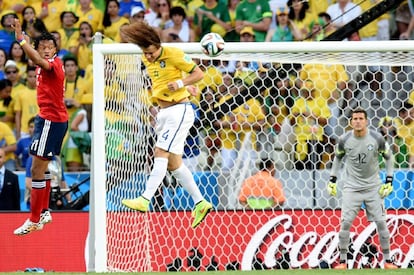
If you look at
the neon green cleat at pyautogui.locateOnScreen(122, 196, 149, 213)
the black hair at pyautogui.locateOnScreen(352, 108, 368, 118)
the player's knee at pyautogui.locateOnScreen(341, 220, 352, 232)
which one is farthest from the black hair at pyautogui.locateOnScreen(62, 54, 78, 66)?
the neon green cleat at pyautogui.locateOnScreen(122, 196, 149, 213)

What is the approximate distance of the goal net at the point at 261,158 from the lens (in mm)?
12914

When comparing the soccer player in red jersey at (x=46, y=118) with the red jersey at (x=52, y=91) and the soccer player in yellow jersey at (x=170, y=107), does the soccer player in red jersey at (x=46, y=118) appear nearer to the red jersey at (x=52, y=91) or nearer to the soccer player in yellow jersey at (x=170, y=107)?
the red jersey at (x=52, y=91)

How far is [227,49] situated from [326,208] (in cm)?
270

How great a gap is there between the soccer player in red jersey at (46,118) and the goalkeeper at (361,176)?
3215 millimetres

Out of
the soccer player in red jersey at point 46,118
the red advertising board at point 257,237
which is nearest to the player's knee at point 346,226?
the red advertising board at point 257,237

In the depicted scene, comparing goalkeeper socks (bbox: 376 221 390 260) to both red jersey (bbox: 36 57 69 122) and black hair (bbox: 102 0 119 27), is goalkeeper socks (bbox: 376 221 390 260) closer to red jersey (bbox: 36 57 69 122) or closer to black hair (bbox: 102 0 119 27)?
red jersey (bbox: 36 57 69 122)

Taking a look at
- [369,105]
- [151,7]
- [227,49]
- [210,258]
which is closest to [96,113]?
[227,49]

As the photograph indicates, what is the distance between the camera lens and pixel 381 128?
14.0m

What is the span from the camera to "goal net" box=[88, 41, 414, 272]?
42.4 ft

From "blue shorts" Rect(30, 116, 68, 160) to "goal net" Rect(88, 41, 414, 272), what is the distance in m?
1.16

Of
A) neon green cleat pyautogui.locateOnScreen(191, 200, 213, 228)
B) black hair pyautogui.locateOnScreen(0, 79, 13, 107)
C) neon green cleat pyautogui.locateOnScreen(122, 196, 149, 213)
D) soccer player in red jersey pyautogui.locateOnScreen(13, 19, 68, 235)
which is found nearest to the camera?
neon green cleat pyautogui.locateOnScreen(122, 196, 149, 213)

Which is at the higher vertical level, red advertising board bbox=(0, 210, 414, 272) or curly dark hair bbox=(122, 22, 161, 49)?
curly dark hair bbox=(122, 22, 161, 49)

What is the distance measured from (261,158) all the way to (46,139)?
3.27m

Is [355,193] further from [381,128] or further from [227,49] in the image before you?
[227,49]
